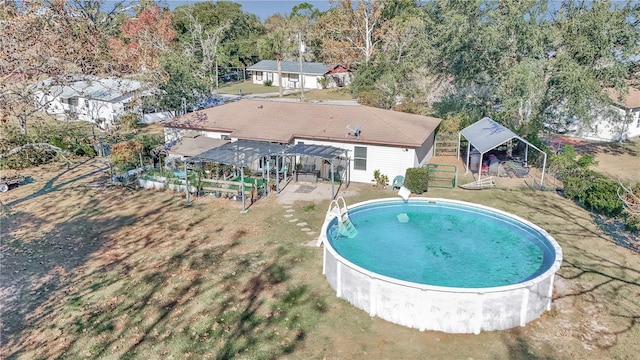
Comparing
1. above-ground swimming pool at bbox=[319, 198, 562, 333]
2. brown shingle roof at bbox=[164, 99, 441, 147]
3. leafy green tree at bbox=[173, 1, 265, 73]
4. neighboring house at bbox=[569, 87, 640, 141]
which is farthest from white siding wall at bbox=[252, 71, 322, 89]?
above-ground swimming pool at bbox=[319, 198, 562, 333]

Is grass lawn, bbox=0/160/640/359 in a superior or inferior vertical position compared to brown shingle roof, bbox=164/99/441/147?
inferior

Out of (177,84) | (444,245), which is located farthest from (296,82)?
(444,245)

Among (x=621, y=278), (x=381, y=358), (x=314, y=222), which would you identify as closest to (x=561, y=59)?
(x=621, y=278)

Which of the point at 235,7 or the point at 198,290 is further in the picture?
the point at 235,7

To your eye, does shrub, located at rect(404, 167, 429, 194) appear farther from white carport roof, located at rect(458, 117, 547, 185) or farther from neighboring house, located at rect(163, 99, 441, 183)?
white carport roof, located at rect(458, 117, 547, 185)

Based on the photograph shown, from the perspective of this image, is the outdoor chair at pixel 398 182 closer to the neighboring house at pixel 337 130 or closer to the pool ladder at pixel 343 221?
the neighboring house at pixel 337 130

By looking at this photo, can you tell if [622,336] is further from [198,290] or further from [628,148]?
[628,148]

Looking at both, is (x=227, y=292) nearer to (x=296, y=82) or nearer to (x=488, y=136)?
(x=488, y=136)

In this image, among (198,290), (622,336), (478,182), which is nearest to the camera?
(622,336)
